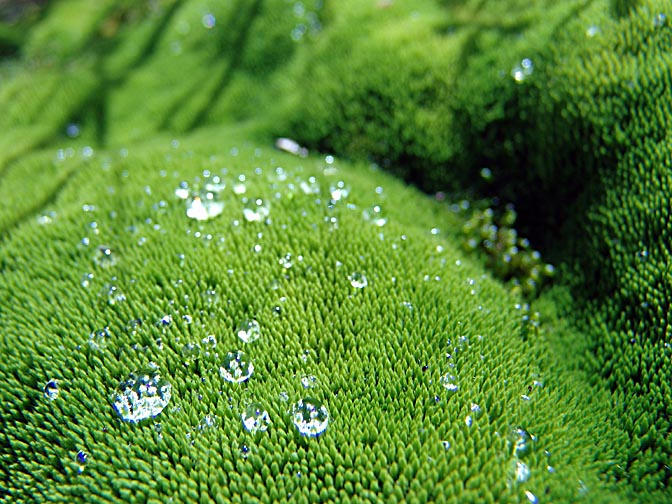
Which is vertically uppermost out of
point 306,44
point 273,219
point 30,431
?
point 306,44

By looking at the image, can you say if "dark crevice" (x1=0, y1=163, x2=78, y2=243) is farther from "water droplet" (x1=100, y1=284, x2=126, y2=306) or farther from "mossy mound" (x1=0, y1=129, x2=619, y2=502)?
"water droplet" (x1=100, y1=284, x2=126, y2=306)

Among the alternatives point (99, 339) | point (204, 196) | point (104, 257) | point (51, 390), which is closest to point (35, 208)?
point (104, 257)

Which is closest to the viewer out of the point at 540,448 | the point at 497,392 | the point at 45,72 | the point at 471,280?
the point at 540,448

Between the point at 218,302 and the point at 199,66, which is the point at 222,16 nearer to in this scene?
the point at 199,66

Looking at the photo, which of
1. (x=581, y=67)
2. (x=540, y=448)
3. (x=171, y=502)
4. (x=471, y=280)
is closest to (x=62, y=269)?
(x=171, y=502)

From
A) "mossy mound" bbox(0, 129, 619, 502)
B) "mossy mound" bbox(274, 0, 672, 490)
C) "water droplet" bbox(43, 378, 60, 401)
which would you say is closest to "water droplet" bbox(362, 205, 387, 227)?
"mossy mound" bbox(0, 129, 619, 502)

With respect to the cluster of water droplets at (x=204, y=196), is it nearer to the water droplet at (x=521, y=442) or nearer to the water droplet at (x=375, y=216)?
the water droplet at (x=375, y=216)

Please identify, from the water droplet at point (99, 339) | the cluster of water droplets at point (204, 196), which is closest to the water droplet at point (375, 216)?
the cluster of water droplets at point (204, 196)
